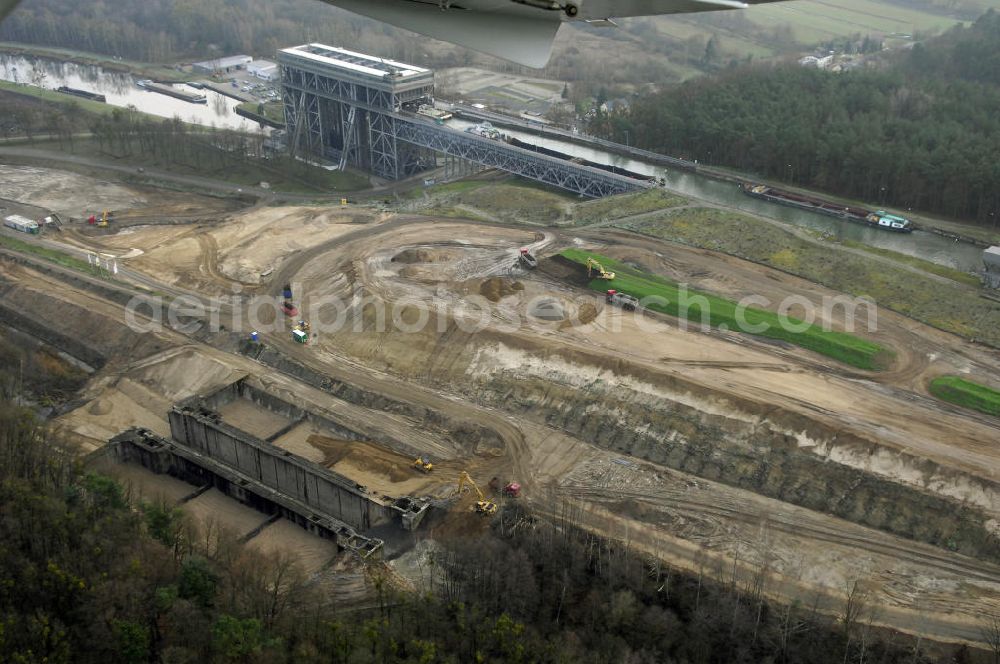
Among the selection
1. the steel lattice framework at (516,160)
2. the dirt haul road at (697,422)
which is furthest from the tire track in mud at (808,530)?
the steel lattice framework at (516,160)

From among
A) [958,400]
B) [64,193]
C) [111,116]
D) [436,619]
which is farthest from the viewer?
[111,116]

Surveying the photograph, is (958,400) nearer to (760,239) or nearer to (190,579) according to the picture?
(760,239)

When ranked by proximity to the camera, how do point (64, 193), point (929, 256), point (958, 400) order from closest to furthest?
point (958, 400) → point (929, 256) → point (64, 193)

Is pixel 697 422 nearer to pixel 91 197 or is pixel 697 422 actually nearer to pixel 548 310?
pixel 548 310

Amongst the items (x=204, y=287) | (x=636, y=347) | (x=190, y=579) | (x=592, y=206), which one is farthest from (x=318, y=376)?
(x=592, y=206)

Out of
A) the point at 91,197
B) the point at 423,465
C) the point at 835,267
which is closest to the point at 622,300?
the point at 835,267

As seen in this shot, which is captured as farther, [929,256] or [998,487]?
[929,256]

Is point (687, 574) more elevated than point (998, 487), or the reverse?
point (998, 487)

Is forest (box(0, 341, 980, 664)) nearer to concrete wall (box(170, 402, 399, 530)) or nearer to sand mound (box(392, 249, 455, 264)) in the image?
concrete wall (box(170, 402, 399, 530))
